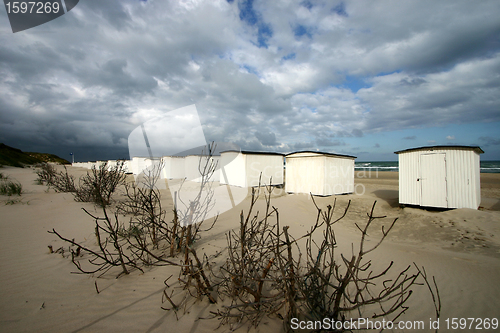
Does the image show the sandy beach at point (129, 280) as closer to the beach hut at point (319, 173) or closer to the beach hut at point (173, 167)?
the beach hut at point (319, 173)

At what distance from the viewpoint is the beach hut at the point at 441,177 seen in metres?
8.16

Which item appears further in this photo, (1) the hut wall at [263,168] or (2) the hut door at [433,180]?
(1) the hut wall at [263,168]

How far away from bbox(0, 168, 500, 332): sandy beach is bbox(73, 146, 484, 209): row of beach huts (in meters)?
1.79

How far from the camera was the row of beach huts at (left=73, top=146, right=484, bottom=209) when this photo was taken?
27.0ft

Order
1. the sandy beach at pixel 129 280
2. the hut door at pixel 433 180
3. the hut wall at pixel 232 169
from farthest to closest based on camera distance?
the hut wall at pixel 232 169
the hut door at pixel 433 180
the sandy beach at pixel 129 280

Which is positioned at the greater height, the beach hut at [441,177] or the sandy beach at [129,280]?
the beach hut at [441,177]

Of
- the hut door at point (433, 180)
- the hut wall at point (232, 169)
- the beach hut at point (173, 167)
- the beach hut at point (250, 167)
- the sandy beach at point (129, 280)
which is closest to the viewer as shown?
the sandy beach at point (129, 280)

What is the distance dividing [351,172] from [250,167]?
6.93 m

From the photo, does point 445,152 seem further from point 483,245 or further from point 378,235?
point 378,235

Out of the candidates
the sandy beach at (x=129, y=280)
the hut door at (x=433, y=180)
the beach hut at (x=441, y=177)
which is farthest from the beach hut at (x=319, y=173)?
the sandy beach at (x=129, y=280)

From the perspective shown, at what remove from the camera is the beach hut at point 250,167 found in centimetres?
A: 1586

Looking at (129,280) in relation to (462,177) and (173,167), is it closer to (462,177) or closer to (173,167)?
(462,177)

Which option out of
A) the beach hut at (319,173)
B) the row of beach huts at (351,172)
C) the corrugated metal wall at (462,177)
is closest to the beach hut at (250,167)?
the row of beach huts at (351,172)

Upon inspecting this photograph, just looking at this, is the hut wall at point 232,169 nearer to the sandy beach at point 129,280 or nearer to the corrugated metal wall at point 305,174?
the corrugated metal wall at point 305,174
